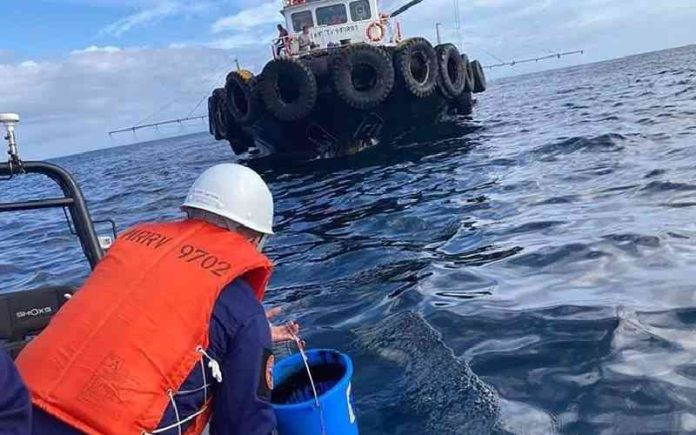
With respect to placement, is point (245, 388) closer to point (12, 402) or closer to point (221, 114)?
point (12, 402)

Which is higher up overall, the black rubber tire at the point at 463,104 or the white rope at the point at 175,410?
the black rubber tire at the point at 463,104

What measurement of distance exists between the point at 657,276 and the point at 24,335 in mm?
4613

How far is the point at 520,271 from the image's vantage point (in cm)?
567

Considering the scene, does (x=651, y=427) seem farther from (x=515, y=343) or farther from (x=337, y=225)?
(x=337, y=225)

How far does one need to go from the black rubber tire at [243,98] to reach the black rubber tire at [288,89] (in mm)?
640

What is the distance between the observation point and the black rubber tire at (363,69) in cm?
1620

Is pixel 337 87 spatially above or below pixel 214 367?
above

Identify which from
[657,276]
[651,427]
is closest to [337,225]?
[657,276]

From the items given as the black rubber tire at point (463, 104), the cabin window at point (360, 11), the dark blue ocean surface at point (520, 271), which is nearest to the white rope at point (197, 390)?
the dark blue ocean surface at point (520, 271)

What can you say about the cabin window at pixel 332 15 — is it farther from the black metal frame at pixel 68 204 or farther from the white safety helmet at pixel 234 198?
the white safety helmet at pixel 234 198

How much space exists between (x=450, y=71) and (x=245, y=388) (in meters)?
19.4

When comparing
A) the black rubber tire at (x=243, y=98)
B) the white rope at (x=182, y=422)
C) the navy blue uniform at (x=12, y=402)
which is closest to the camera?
the navy blue uniform at (x=12, y=402)

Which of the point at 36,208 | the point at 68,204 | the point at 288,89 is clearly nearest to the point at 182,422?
the point at 68,204

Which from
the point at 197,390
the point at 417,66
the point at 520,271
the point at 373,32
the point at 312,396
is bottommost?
the point at 520,271
